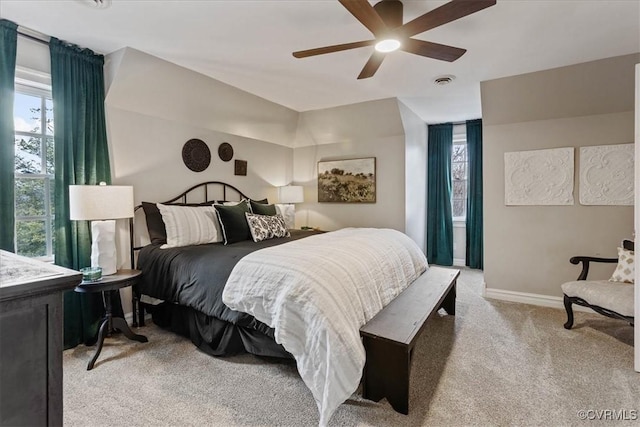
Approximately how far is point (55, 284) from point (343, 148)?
179 inches

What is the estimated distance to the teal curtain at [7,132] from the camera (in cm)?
230

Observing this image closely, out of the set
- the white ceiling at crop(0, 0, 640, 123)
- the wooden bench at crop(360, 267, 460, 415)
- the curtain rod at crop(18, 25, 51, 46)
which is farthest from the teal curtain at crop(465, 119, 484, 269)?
the curtain rod at crop(18, 25, 51, 46)

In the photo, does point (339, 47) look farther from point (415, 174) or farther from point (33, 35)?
point (415, 174)

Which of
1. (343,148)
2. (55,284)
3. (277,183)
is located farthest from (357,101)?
(55,284)

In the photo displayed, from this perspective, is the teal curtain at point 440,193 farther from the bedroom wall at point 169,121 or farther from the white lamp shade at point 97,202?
the white lamp shade at point 97,202

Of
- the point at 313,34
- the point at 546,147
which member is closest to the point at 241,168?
the point at 313,34

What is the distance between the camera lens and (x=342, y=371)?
67.2 inches

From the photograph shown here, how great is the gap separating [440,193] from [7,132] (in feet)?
18.2

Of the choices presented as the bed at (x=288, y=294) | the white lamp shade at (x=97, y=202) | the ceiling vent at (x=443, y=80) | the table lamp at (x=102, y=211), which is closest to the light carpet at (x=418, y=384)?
the bed at (x=288, y=294)

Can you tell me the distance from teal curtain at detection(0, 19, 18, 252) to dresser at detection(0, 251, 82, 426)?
180 cm

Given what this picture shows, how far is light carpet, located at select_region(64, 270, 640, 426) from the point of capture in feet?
5.81

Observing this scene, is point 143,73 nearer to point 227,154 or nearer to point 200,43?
point 200,43

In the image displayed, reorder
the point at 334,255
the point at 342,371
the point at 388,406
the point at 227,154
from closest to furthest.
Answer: the point at 342,371, the point at 388,406, the point at 334,255, the point at 227,154

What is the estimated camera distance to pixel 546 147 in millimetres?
3584
